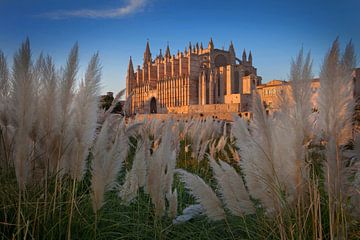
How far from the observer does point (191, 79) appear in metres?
39.8

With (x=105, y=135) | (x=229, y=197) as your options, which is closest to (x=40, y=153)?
(x=105, y=135)

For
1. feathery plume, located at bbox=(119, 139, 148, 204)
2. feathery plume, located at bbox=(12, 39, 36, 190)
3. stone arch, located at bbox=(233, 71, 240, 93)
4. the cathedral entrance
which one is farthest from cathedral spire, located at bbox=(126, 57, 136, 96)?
feathery plume, located at bbox=(12, 39, 36, 190)

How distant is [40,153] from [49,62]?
1.21 feet

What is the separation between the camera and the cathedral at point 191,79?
36.6 metres

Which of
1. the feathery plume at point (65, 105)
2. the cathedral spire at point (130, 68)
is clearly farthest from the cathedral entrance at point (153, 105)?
the feathery plume at point (65, 105)

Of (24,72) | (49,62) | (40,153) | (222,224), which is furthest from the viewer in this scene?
(222,224)

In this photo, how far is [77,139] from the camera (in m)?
1.21

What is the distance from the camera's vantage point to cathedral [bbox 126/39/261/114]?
36.6 meters


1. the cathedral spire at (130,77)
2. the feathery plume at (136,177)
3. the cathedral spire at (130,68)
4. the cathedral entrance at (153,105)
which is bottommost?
the feathery plume at (136,177)

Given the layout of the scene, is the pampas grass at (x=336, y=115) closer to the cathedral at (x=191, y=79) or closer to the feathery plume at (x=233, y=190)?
the feathery plume at (x=233, y=190)

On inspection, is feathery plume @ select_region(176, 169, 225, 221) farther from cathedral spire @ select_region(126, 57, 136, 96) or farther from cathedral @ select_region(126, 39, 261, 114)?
cathedral spire @ select_region(126, 57, 136, 96)

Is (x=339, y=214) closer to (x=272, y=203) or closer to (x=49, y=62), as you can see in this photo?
(x=272, y=203)

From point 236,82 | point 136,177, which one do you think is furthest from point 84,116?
point 236,82

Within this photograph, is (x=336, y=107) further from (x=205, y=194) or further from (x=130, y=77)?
(x=130, y=77)
